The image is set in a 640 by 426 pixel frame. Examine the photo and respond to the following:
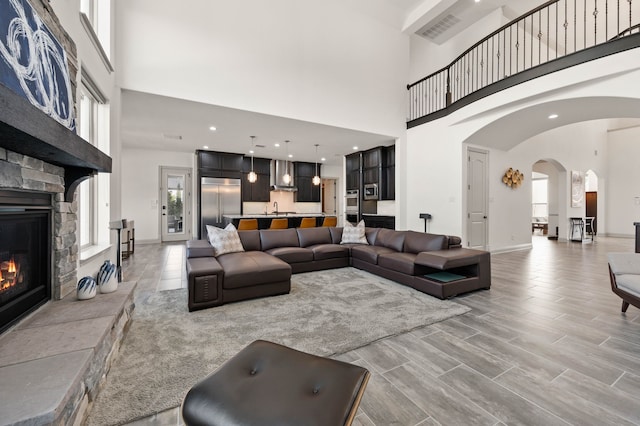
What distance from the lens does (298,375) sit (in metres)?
1.22

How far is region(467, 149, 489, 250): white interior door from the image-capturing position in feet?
20.3

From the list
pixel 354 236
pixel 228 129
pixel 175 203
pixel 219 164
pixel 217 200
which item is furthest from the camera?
pixel 175 203

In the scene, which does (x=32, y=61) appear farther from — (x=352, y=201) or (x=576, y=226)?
(x=576, y=226)

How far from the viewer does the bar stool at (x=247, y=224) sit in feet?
22.5

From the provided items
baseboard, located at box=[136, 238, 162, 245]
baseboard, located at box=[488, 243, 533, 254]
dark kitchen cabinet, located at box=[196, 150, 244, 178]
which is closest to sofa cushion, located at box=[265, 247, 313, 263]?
dark kitchen cabinet, located at box=[196, 150, 244, 178]

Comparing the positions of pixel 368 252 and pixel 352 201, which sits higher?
pixel 352 201

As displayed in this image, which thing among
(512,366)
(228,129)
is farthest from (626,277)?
(228,129)

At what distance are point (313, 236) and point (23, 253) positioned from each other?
3.96 meters

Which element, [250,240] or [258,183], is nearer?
[250,240]

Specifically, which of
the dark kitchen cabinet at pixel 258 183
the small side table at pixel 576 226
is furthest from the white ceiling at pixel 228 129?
the small side table at pixel 576 226

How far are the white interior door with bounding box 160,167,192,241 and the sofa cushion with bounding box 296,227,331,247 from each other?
5.09 m

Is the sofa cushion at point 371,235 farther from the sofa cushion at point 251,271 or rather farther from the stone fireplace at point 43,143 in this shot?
the stone fireplace at point 43,143

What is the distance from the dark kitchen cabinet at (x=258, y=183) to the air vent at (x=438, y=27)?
229 inches

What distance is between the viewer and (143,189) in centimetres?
802
